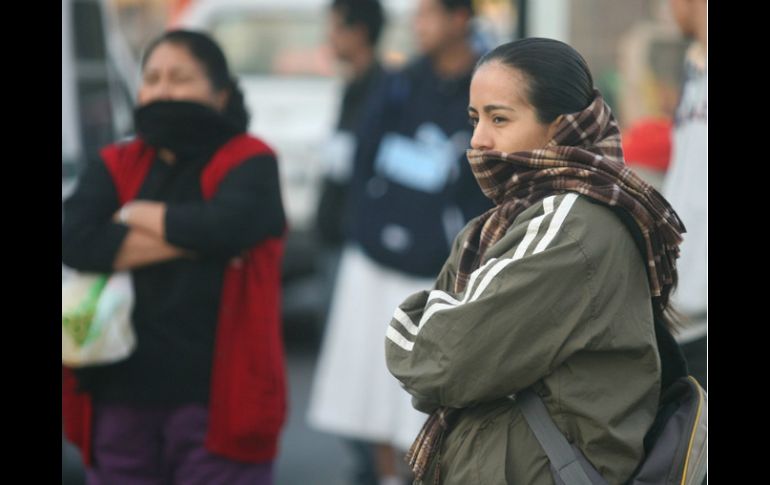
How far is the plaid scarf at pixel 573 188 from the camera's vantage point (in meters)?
2.30

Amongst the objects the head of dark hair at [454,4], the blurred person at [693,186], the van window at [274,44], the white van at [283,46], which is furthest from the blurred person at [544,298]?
the van window at [274,44]

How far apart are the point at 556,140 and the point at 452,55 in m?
2.52

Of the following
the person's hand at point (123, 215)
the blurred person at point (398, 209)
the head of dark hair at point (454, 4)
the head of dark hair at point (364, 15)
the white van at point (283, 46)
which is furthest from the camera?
the white van at point (283, 46)

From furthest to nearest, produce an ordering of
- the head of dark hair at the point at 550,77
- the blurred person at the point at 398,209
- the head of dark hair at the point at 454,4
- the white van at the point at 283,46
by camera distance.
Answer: the white van at the point at 283,46 → the head of dark hair at the point at 454,4 → the blurred person at the point at 398,209 → the head of dark hair at the point at 550,77

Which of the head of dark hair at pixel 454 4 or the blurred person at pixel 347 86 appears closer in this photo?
the head of dark hair at pixel 454 4

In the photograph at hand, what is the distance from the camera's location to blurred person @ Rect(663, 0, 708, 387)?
326 centimetres

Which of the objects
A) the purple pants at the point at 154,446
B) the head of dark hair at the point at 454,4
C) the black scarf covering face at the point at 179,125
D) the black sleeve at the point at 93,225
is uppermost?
the head of dark hair at the point at 454,4

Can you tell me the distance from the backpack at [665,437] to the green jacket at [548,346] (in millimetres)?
22

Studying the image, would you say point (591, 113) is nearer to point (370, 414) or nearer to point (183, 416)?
point (183, 416)

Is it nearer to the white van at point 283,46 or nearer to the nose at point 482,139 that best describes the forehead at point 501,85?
the nose at point 482,139

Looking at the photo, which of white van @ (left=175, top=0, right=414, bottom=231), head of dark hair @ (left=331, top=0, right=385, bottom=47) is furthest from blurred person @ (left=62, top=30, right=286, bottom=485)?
white van @ (left=175, top=0, right=414, bottom=231)

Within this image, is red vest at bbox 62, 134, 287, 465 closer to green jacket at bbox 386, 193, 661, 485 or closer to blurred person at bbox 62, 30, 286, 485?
blurred person at bbox 62, 30, 286, 485

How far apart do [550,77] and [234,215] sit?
126 centimetres
